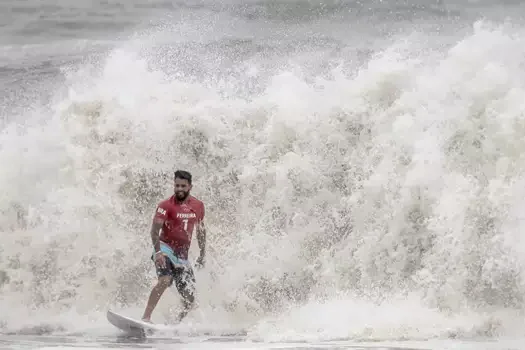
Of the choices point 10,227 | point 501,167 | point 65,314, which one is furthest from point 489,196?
point 10,227

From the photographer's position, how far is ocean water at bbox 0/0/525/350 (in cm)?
858

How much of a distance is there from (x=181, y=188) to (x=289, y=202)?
1.86 metres

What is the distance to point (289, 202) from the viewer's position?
10258 mm

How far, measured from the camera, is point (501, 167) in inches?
364

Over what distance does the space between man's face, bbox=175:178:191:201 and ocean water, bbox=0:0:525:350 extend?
1.23 meters

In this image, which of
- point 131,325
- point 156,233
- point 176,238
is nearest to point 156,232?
point 156,233

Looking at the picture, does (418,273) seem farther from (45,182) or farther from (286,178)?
(45,182)

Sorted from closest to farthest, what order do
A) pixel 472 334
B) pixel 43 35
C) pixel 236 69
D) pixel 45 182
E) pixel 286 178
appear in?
pixel 472 334 → pixel 286 178 → pixel 45 182 → pixel 236 69 → pixel 43 35

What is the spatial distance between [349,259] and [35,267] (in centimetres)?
363

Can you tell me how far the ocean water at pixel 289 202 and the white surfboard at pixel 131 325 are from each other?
14 centimetres

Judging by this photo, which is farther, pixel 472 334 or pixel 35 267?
pixel 35 267

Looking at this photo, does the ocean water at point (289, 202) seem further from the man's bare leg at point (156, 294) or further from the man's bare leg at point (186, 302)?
the man's bare leg at point (156, 294)

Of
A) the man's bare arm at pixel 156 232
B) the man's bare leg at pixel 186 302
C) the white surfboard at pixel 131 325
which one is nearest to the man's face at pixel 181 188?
the man's bare arm at pixel 156 232

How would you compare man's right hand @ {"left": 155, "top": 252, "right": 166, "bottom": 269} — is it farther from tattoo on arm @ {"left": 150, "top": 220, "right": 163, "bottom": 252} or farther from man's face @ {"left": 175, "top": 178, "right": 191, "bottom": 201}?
man's face @ {"left": 175, "top": 178, "right": 191, "bottom": 201}
